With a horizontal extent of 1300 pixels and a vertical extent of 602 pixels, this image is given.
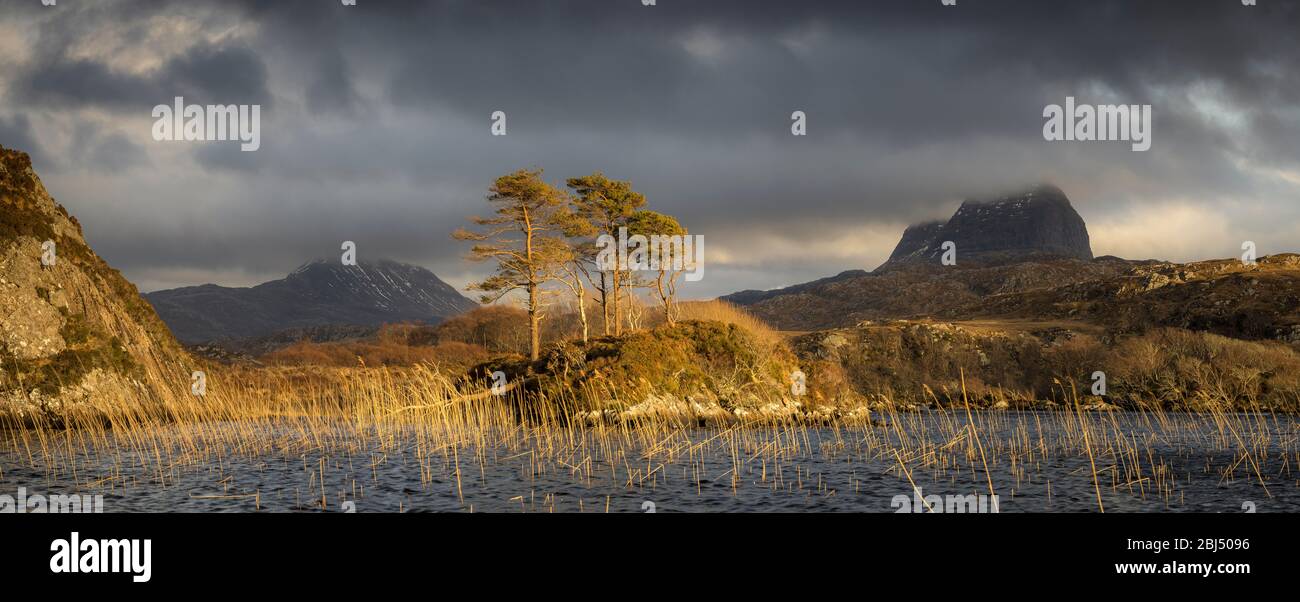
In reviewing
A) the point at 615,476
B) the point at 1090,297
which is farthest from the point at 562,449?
the point at 1090,297

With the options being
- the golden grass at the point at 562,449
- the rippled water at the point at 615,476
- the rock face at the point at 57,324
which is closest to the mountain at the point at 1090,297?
the golden grass at the point at 562,449

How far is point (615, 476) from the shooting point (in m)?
17.6

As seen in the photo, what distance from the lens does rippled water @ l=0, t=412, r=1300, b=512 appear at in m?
14.7

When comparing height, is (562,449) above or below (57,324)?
below

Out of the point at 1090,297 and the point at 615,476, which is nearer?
the point at 615,476

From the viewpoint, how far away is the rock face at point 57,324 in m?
27.3

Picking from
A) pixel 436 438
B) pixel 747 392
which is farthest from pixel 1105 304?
pixel 436 438

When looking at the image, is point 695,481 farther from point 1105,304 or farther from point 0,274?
point 1105,304

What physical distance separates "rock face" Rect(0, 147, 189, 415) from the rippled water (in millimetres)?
3239

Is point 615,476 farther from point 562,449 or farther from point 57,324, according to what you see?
point 57,324

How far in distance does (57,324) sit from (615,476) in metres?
23.7

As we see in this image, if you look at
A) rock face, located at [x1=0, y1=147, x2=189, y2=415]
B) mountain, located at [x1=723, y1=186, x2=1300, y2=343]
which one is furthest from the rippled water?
mountain, located at [x1=723, y1=186, x2=1300, y2=343]

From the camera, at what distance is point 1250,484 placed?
57.5 ft
